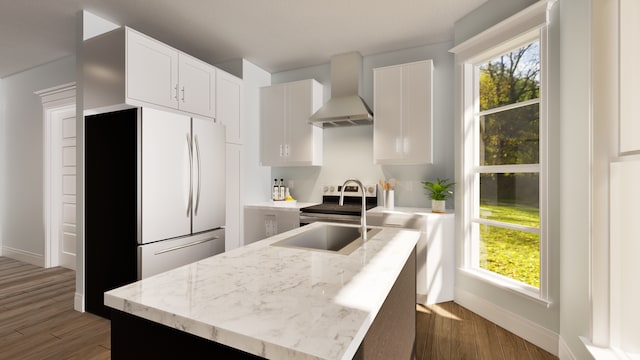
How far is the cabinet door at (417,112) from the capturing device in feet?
10.6

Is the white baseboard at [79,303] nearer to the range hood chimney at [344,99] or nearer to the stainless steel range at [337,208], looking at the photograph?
the stainless steel range at [337,208]

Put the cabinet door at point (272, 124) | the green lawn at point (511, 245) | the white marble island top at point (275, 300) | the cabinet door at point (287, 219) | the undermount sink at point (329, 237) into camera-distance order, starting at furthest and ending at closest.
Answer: the cabinet door at point (272, 124)
the cabinet door at point (287, 219)
the green lawn at point (511, 245)
the undermount sink at point (329, 237)
the white marble island top at point (275, 300)

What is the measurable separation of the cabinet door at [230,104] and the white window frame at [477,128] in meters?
2.47

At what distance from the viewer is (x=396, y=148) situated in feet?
11.1

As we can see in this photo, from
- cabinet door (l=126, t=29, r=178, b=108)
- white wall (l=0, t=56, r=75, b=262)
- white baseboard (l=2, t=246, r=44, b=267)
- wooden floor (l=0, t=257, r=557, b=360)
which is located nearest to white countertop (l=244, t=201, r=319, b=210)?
cabinet door (l=126, t=29, r=178, b=108)

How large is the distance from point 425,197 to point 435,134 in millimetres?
729

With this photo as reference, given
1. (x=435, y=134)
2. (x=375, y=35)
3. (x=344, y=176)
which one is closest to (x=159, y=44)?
(x=375, y=35)

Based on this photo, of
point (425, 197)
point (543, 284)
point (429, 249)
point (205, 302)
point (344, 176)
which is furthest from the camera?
point (344, 176)

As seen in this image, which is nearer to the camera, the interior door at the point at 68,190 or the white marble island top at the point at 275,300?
the white marble island top at the point at 275,300

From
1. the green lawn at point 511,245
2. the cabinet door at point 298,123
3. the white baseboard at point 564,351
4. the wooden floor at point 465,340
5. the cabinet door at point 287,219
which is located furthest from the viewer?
the cabinet door at point 298,123

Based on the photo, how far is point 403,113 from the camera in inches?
132

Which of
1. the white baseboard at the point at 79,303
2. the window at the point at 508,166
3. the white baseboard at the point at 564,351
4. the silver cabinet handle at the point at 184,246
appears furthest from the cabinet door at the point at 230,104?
the white baseboard at the point at 564,351

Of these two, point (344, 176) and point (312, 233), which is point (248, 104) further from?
point (312, 233)

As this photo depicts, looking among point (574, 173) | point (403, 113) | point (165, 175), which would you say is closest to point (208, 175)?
point (165, 175)
